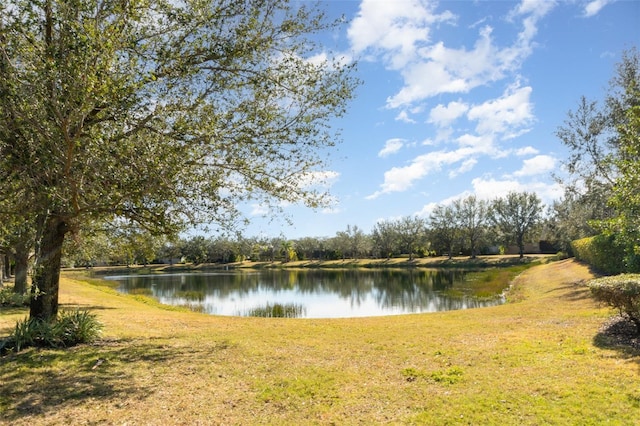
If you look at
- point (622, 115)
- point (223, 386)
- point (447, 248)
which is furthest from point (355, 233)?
point (223, 386)

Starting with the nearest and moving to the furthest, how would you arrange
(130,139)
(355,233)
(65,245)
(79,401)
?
(79,401), (130,139), (65,245), (355,233)

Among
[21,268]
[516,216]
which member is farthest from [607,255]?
[516,216]

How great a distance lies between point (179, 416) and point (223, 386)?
1419 mm

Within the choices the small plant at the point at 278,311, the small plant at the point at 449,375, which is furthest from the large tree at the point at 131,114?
the small plant at the point at 278,311

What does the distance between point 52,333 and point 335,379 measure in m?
7.29

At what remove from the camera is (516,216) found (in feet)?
308

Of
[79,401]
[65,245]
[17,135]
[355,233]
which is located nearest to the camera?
[79,401]

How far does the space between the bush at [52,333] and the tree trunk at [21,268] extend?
13.4m

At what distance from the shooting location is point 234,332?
14.1 m

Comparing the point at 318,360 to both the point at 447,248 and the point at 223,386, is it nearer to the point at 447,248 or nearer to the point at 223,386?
the point at 223,386

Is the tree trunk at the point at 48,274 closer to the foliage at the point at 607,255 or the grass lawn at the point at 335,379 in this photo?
the grass lawn at the point at 335,379

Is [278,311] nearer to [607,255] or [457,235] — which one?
[607,255]

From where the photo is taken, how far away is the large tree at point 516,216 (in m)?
92.9

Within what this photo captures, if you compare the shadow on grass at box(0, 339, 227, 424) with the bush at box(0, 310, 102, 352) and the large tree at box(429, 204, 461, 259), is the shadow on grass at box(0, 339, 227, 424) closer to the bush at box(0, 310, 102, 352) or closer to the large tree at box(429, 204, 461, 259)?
the bush at box(0, 310, 102, 352)
